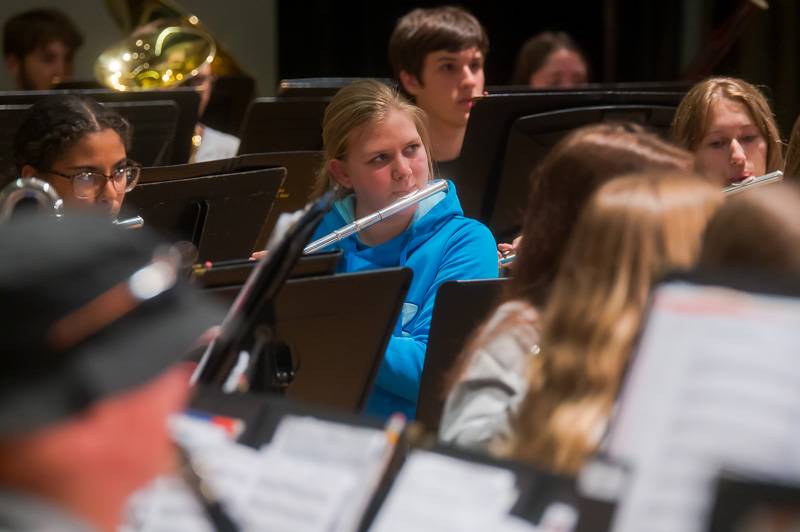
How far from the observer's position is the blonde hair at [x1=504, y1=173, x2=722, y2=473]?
1453 mm

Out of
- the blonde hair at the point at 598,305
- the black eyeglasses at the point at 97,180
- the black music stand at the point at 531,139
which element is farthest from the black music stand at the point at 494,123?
the blonde hair at the point at 598,305

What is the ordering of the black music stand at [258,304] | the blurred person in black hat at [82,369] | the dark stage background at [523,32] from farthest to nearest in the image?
the dark stage background at [523,32], the black music stand at [258,304], the blurred person in black hat at [82,369]

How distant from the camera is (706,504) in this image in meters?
1.20

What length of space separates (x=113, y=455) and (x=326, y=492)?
1.44 feet

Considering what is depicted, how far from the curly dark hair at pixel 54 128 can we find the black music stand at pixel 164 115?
24cm

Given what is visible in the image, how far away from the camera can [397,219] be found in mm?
2777

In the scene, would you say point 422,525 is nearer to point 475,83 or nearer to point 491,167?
point 491,167

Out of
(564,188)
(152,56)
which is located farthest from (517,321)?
(152,56)

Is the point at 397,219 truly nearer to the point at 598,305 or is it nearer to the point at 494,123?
the point at 494,123

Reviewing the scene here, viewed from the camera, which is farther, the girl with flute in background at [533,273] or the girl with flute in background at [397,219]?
the girl with flute in background at [397,219]

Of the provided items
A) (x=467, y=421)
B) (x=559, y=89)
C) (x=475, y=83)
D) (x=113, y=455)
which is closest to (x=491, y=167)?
(x=559, y=89)

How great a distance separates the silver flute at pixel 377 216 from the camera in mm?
2664

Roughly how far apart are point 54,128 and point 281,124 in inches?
39.4

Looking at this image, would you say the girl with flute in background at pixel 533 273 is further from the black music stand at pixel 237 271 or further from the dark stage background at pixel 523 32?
the dark stage background at pixel 523 32
